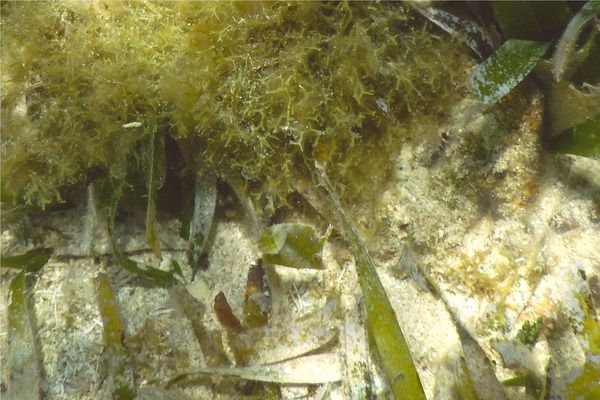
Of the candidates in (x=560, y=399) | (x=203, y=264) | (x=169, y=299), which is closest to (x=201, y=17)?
(x=203, y=264)

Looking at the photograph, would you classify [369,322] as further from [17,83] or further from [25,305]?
[17,83]

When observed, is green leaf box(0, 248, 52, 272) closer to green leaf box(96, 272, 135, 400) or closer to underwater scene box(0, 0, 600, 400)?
underwater scene box(0, 0, 600, 400)

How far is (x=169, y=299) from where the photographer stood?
213 cm

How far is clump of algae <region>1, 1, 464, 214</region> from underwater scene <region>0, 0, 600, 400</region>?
1cm

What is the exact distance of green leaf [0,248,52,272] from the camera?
86.1 inches

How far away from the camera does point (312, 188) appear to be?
2.13 meters

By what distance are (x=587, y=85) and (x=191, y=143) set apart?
1916mm

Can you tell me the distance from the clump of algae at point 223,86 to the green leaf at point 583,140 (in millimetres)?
573

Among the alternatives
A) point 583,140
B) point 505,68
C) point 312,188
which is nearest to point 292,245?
point 312,188

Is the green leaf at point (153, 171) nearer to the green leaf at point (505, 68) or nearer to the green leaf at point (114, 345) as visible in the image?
the green leaf at point (114, 345)

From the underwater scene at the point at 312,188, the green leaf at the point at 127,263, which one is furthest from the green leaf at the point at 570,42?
the green leaf at the point at 127,263

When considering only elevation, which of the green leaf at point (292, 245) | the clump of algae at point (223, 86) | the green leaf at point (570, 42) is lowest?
the green leaf at point (292, 245)

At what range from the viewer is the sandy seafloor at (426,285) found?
1.82 m

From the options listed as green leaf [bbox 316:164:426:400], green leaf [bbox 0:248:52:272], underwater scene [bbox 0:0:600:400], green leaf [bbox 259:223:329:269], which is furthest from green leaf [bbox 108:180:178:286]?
green leaf [bbox 316:164:426:400]
